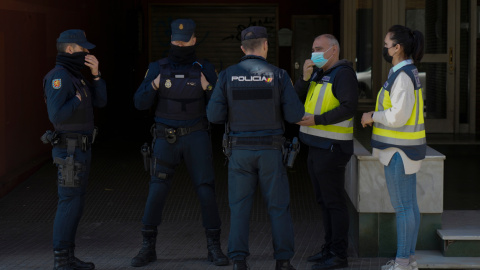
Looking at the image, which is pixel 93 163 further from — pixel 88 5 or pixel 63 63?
pixel 63 63

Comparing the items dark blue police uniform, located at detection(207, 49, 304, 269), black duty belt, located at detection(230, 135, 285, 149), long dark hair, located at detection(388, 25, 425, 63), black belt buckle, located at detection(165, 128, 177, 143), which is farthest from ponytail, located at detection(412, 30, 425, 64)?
black belt buckle, located at detection(165, 128, 177, 143)

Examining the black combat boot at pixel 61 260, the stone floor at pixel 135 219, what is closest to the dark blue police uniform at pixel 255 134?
the stone floor at pixel 135 219

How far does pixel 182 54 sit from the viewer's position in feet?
18.6

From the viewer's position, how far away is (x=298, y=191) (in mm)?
8312

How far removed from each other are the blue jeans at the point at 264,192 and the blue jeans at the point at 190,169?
1.73 feet

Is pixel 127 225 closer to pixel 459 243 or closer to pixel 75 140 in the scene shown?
pixel 75 140

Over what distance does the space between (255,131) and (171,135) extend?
764 mm

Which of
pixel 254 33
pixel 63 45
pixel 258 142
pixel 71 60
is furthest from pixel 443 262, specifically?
pixel 63 45

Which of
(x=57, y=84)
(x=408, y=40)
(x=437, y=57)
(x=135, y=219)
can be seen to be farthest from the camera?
(x=437, y=57)

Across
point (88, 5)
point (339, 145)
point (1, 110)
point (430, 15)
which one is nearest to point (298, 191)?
point (339, 145)

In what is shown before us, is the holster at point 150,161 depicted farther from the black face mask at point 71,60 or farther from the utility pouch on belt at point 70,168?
the black face mask at point 71,60

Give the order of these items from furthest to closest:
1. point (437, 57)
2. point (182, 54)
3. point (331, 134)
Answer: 1. point (437, 57)
2. point (182, 54)
3. point (331, 134)

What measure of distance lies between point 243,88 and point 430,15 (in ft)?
23.1

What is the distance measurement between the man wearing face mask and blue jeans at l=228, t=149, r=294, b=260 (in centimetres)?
38
